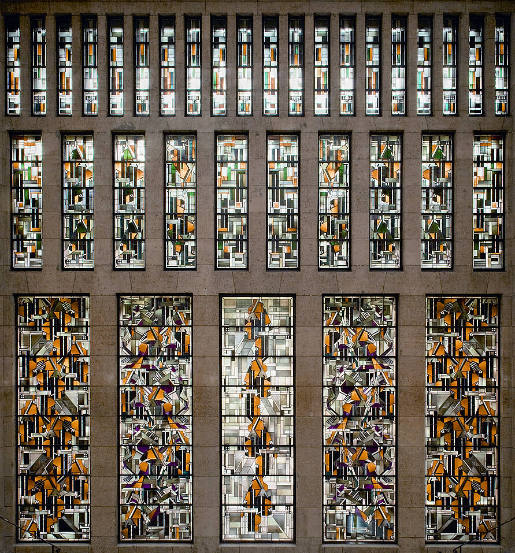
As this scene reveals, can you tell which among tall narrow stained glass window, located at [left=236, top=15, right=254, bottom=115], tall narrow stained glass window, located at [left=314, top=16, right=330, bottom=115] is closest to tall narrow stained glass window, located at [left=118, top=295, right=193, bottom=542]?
tall narrow stained glass window, located at [left=236, top=15, right=254, bottom=115]

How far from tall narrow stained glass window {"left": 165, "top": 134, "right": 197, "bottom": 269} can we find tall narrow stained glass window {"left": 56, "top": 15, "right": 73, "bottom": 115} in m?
2.34

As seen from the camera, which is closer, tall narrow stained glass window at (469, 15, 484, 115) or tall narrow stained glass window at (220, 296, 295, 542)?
tall narrow stained glass window at (220, 296, 295, 542)

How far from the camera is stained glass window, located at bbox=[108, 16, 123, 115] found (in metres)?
10.7

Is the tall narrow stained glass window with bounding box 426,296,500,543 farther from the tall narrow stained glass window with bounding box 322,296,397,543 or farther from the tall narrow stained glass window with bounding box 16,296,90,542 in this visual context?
the tall narrow stained glass window with bounding box 16,296,90,542

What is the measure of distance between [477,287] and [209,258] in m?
5.64

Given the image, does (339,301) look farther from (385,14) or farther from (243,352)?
(385,14)

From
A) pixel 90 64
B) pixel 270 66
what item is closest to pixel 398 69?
pixel 270 66

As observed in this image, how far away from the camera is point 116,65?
422 inches

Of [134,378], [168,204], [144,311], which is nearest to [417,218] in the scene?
[168,204]

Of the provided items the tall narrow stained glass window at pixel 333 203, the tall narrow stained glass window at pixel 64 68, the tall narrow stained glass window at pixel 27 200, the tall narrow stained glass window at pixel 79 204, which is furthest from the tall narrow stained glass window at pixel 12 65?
the tall narrow stained glass window at pixel 333 203

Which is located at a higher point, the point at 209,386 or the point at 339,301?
the point at 339,301

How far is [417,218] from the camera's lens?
10469mm

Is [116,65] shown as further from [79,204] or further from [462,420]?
[462,420]

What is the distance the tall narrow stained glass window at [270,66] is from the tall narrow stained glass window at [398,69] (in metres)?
2.53
